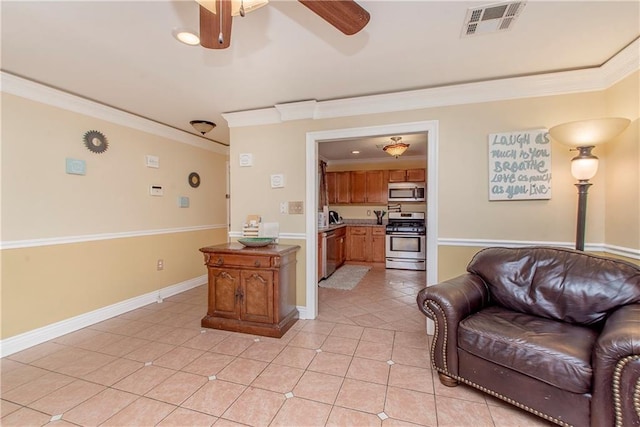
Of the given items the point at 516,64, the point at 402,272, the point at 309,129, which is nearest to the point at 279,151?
the point at 309,129

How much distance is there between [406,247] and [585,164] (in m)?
3.68

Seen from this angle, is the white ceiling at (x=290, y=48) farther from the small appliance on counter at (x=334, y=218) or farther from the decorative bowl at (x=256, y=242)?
the small appliance on counter at (x=334, y=218)

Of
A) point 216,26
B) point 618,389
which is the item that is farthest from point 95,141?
point 618,389

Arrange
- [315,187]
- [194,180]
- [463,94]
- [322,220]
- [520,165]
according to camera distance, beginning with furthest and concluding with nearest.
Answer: [322,220] → [194,180] → [315,187] → [463,94] → [520,165]

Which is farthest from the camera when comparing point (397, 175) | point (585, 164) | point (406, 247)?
point (397, 175)

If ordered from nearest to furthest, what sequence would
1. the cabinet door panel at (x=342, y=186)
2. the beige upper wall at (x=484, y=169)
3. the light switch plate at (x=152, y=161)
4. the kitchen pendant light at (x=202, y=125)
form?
the beige upper wall at (x=484, y=169) → the kitchen pendant light at (x=202, y=125) → the light switch plate at (x=152, y=161) → the cabinet door panel at (x=342, y=186)

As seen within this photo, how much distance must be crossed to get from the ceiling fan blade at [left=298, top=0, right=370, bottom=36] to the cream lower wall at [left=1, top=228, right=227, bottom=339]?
3.18 metres

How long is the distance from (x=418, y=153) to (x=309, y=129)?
3.46 m

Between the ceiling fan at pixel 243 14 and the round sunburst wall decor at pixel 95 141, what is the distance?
238cm

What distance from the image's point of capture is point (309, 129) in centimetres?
313

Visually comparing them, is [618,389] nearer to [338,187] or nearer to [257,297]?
[257,297]

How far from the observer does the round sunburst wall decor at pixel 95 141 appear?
300 cm

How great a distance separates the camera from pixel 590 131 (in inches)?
79.7

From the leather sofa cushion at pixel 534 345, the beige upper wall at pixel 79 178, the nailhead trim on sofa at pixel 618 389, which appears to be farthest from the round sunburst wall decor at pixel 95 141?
the nailhead trim on sofa at pixel 618 389
